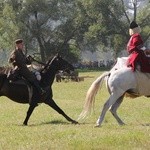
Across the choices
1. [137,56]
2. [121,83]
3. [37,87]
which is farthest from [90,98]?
[37,87]

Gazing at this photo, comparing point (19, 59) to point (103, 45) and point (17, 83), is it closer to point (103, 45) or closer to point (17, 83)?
point (17, 83)

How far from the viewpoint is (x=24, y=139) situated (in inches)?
416

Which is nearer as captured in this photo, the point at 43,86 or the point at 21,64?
the point at 21,64

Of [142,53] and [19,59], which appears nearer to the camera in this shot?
[142,53]

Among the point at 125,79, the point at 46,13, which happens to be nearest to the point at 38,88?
the point at 125,79

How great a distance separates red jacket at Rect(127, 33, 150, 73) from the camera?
12.9 metres

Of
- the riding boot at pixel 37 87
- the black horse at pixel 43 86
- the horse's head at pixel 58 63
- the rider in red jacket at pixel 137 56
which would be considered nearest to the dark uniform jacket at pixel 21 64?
the riding boot at pixel 37 87

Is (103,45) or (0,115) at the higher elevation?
(0,115)

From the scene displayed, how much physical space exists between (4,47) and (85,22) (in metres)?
14.2

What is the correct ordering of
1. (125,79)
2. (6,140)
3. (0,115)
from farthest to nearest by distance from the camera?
(0,115)
(125,79)
(6,140)

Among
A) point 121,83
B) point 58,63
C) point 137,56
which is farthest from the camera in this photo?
point 58,63

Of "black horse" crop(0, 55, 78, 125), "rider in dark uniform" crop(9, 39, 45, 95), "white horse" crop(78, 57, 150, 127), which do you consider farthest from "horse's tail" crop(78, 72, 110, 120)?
"rider in dark uniform" crop(9, 39, 45, 95)

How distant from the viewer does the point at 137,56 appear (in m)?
12.9

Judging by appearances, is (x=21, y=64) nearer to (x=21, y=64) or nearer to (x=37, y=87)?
(x=21, y=64)
